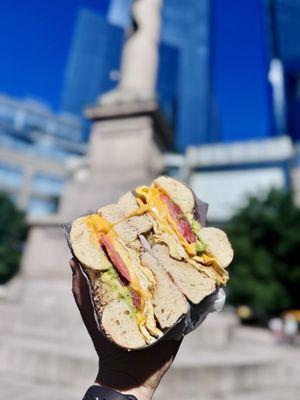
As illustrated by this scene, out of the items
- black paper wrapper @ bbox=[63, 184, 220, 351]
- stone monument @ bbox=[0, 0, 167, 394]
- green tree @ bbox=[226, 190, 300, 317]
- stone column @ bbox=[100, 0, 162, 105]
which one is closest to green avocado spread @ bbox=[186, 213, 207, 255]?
black paper wrapper @ bbox=[63, 184, 220, 351]

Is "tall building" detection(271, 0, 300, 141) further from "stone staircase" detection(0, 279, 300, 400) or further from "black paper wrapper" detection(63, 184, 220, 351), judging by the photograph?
"black paper wrapper" detection(63, 184, 220, 351)

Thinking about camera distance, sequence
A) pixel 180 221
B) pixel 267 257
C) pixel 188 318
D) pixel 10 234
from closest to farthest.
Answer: pixel 188 318
pixel 180 221
pixel 267 257
pixel 10 234

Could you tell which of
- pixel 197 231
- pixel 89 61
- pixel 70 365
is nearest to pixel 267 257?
pixel 70 365

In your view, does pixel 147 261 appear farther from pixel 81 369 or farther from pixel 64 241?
pixel 64 241

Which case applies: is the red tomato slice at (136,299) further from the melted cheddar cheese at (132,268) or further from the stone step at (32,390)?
the stone step at (32,390)

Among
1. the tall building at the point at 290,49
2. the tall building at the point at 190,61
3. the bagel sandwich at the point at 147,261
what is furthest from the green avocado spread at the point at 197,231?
the tall building at the point at 190,61
